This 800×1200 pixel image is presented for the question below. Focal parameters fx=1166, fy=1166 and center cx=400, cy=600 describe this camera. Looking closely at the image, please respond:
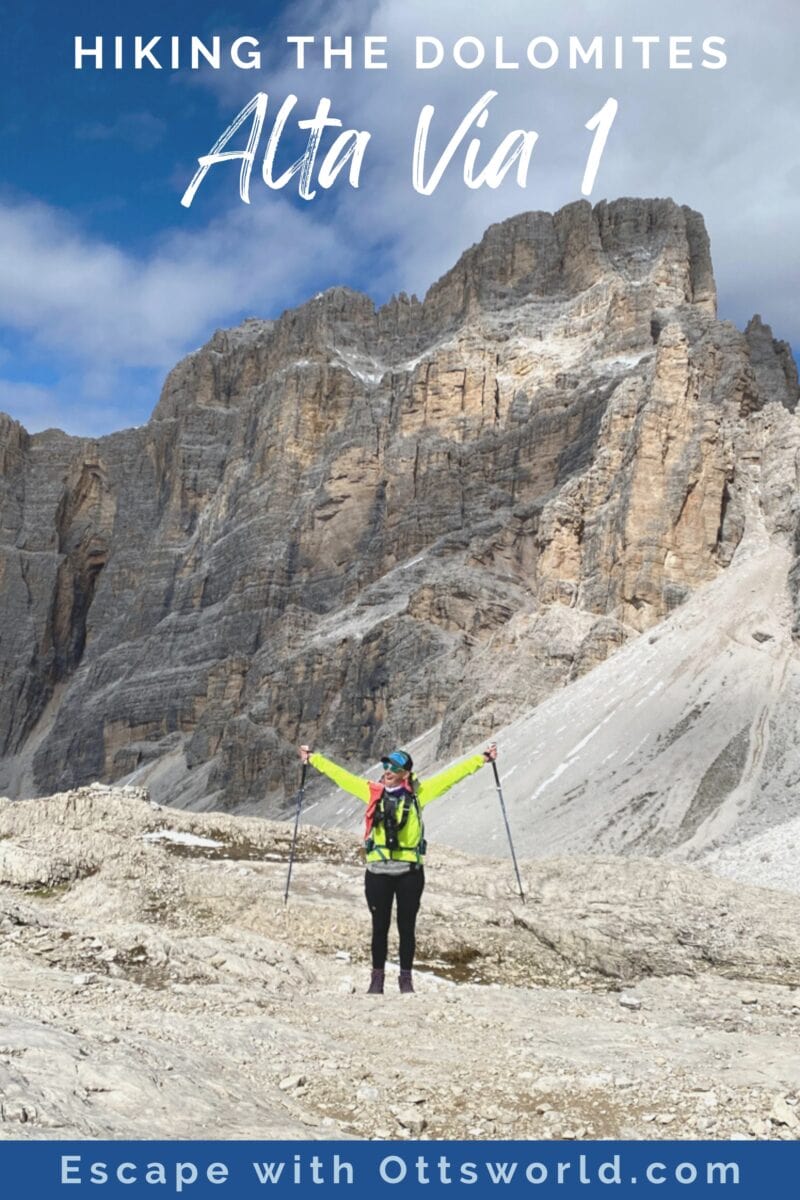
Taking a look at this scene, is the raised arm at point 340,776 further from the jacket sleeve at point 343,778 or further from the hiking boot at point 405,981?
the hiking boot at point 405,981

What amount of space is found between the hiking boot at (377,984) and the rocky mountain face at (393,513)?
4733 centimetres

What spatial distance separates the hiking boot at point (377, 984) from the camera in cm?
982

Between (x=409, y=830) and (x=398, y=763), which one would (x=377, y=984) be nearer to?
(x=409, y=830)

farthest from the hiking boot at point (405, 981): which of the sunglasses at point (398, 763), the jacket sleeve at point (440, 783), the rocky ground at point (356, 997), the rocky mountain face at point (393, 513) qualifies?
the rocky mountain face at point (393, 513)

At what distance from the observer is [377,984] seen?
985 cm

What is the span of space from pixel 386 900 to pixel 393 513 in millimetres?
106695

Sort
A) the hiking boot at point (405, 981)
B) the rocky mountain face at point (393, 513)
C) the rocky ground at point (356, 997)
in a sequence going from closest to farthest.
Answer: the rocky ground at point (356, 997) < the hiking boot at point (405, 981) < the rocky mountain face at point (393, 513)

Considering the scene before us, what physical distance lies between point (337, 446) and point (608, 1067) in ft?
404

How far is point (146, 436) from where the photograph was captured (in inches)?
6688

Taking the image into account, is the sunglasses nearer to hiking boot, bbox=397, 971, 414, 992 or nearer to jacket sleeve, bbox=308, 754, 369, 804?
jacket sleeve, bbox=308, 754, 369, 804

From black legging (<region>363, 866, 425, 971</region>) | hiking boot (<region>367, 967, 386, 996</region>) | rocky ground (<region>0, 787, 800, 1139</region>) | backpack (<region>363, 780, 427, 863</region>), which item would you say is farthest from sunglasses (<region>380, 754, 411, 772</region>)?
rocky ground (<region>0, 787, 800, 1139</region>)

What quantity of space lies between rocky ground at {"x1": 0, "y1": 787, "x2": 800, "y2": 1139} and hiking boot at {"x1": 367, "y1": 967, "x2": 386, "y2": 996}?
0.15m

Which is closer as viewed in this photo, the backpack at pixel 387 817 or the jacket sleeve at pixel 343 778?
the backpack at pixel 387 817
